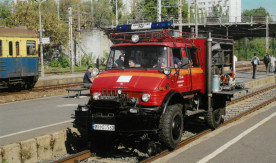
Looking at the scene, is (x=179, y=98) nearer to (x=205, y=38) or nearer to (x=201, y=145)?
(x=201, y=145)

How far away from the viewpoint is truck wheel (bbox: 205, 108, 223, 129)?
10242 mm

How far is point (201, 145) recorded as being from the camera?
838cm

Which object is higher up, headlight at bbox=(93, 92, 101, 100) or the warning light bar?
the warning light bar

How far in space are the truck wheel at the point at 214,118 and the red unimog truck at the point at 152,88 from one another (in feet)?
0.09

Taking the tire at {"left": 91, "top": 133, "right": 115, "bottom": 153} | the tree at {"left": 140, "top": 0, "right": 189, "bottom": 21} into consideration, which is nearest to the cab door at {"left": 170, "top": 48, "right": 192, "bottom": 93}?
the tire at {"left": 91, "top": 133, "right": 115, "bottom": 153}

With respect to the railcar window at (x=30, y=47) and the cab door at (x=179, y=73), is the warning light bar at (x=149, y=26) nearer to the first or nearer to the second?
the cab door at (x=179, y=73)

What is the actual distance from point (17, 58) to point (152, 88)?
1580 centimetres

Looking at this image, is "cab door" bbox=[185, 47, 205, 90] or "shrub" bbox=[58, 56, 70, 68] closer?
"cab door" bbox=[185, 47, 205, 90]

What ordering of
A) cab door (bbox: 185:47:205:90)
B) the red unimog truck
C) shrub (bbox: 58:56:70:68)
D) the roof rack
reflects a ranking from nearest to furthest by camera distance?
the red unimog truck < the roof rack < cab door (bbox: 185:47:205:90) < shrub (bbox: 58:56:70:68)

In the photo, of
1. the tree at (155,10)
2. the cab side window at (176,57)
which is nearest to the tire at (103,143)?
the cab side window at (176,57)

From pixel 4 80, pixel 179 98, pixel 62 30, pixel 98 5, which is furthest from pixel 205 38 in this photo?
pixel 98 5

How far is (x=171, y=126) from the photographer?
778 cm

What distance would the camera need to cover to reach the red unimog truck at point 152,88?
7328mm

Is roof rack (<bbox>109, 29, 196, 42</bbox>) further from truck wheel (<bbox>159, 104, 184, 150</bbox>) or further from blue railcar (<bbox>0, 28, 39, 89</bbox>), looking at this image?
blue railcar (<bbox>0, 28, 39, 89</bbox>)
